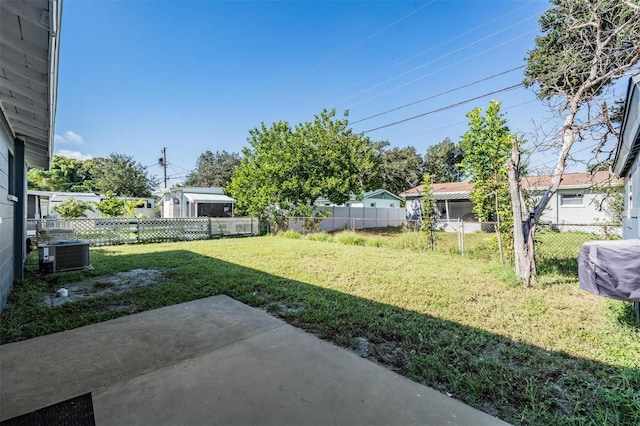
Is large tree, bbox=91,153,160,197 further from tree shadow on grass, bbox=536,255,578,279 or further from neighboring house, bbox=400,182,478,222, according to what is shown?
tree shadow on grass, bbox=536,255,578,279

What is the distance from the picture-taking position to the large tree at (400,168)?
30266 millimetres

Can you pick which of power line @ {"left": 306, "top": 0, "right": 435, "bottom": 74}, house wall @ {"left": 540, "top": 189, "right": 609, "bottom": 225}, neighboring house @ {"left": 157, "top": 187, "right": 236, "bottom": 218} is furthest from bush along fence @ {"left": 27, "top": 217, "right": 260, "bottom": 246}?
house wall @ {"left": 540, "top": 189, "right": 609, "bottom": 225}

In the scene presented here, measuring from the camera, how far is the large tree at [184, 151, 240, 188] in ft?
127

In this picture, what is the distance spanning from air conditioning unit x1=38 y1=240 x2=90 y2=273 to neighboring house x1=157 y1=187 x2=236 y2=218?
43.4ft

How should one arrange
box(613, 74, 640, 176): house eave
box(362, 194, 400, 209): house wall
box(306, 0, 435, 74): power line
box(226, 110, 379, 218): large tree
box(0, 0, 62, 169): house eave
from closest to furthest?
box(0, 0, 62, 169): house eave < box(613, 74, 640, 176): house eave < box(306, 0, 435, 74): power line < box(226, 110, 379, 218): large tree < box(362, 194, 400, 209): house wall

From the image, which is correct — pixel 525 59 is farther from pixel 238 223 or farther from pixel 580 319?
pixel 238 223

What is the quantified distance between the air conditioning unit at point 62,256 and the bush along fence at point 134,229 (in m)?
3.50

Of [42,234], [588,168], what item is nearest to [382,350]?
[588,168]

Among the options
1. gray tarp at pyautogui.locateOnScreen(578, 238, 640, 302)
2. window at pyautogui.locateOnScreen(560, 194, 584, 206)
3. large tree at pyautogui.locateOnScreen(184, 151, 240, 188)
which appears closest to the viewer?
gray tarp at pyautogui.locateOnScreen(578, 238, 640, 302)

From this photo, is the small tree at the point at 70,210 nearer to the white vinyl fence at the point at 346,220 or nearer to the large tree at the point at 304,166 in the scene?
the large tree at the point at 304,166

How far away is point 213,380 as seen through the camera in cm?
232

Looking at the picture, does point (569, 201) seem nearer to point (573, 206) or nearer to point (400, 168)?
point (573, 206)

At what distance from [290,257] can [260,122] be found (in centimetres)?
928

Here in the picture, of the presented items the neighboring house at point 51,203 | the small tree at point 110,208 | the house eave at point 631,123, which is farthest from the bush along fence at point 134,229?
the house eave at point 631,123
